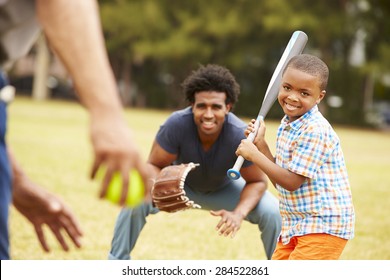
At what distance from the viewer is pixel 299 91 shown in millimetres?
3916

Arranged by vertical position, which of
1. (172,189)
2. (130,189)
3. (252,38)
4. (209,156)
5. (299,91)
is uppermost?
(130,189)

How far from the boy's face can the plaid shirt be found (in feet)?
0.20

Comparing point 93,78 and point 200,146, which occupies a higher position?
point 93,78

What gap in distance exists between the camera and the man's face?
189 inches

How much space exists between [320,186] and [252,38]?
32.1m

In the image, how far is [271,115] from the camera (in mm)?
34000

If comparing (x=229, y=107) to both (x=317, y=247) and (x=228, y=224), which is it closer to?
(x=228, y=224)

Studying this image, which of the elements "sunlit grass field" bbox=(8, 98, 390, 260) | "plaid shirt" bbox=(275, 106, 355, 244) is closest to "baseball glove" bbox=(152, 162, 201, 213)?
"plaid shirt" bbox=(275, 106, 355, 244)

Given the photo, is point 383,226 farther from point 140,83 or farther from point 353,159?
point 140,83

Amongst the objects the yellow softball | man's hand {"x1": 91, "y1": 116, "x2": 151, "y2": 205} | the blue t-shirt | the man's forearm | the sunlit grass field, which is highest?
the man's forearm

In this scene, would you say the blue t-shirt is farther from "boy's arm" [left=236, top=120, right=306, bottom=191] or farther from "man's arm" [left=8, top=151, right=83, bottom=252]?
"man's arm" [left=8, top=151, right=83, bottom=252]

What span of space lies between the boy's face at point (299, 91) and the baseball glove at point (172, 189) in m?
0.94

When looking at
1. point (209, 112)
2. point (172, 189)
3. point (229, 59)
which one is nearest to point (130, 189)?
point (172, 189)

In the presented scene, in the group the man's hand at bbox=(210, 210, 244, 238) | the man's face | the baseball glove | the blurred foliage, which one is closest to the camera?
the man's hand at bbox=(210, 210, 244, 238)
